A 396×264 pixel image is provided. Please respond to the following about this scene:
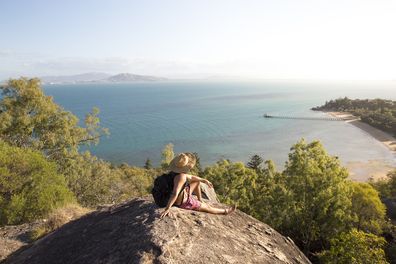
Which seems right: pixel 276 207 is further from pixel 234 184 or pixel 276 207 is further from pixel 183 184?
pixel 183 184

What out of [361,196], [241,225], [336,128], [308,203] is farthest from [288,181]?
[336,128]

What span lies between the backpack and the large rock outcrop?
270 millimetres

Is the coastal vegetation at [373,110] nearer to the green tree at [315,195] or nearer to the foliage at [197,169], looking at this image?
the foliage at [197,169]

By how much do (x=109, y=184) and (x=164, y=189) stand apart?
84.6 feet

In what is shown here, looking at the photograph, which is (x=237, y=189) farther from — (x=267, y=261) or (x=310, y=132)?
(x=310, y=132)

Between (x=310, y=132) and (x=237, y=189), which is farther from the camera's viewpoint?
(x=310, y=132)

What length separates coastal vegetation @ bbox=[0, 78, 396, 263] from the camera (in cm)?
1781

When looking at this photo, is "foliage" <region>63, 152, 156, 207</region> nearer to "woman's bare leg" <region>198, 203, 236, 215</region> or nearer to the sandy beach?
"woman's bare leg" <region>198, 203, 236, 215</region>

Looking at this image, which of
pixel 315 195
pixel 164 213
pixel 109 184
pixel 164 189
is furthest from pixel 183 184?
pixel 109 184

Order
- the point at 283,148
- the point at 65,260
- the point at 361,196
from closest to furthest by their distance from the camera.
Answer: the point at 65,260
the point at 361,196
the point at 283,148

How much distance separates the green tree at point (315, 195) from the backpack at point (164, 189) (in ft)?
58.5

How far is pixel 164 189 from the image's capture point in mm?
8477

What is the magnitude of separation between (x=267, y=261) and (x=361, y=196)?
24755 mm

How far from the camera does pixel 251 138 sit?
4284 inches
